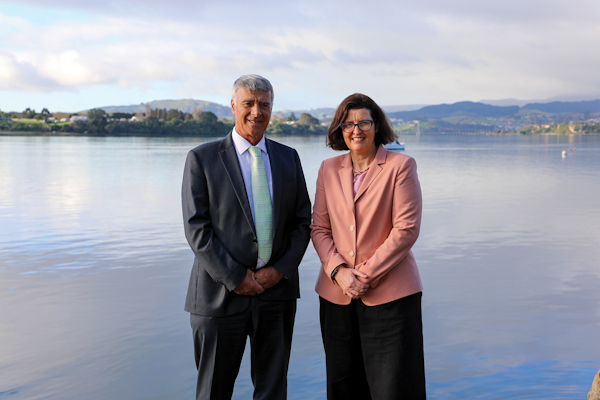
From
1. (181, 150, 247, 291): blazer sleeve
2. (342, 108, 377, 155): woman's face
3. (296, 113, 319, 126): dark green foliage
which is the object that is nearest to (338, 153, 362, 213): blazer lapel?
(342, 108, 377, 155): woman's face

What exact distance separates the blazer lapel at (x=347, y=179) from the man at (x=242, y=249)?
327 mm

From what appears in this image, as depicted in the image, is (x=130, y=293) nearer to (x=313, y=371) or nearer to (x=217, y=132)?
(x=313, y=371)

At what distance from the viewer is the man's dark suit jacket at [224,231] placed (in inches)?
121

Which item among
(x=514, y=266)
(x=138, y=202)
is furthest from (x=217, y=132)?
(x=514, y=266)

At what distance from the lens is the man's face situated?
312cm

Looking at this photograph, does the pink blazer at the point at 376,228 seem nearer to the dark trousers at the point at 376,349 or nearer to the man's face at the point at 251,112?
the dark trousers at the point at 376,349

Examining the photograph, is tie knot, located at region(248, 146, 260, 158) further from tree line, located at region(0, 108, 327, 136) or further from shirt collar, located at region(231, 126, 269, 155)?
tree line, located at region(0, 108, 327, 136)

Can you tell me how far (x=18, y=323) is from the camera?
6328 millimetres

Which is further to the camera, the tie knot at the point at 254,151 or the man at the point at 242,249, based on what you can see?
the tie knot at the point at 254,151

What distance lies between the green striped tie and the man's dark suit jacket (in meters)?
0.04

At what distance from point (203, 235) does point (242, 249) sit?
0.25 m

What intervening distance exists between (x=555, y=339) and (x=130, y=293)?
5714 mm

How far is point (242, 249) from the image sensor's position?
124 inches

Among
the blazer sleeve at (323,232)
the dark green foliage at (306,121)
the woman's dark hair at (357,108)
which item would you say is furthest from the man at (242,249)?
the dark green foliage at (306,121)
